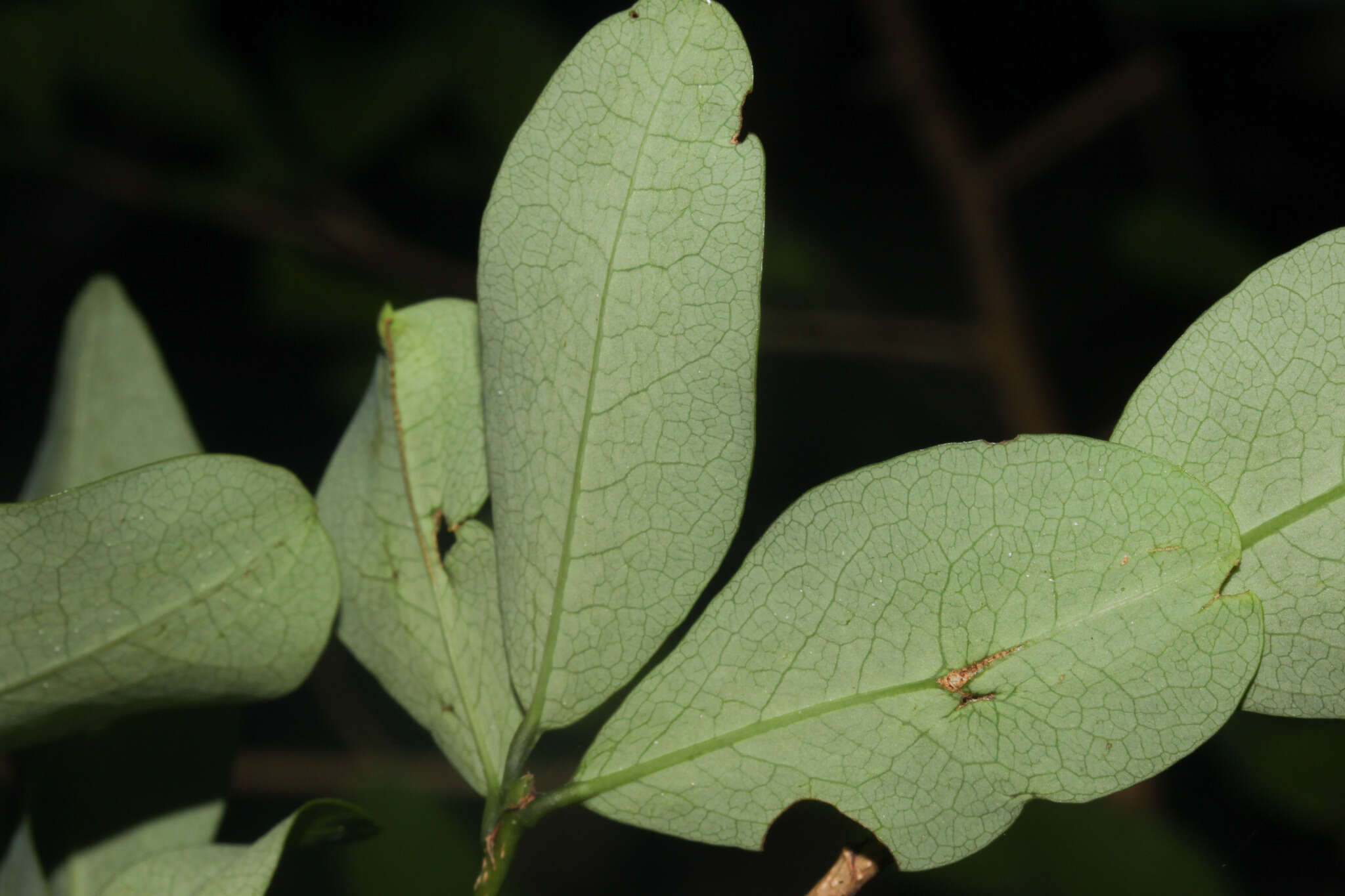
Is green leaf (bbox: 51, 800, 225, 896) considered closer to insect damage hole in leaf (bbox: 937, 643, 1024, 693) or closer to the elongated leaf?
the elongated leaf

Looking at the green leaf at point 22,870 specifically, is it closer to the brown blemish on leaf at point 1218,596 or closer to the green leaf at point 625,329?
the green leaf at point 625,329

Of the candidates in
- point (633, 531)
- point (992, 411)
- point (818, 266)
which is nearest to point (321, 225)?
point (818, 266)

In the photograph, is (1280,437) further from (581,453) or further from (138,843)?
(138,843)

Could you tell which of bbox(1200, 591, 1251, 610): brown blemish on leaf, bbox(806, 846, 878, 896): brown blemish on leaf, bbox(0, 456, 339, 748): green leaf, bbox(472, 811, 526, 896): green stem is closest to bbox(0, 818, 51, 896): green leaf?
bbox(0, 456, 339, 748): green leaf

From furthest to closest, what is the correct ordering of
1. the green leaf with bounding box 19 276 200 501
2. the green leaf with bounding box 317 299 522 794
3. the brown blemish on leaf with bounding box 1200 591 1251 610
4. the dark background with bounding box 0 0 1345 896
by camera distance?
the dark background with bounding box 0 0 1345 896 < the green leaf with bounding box 19 276 200 501 < the green leaf with bounding box 317 299 522 794 < the brown blemish on leaf with bounding box 1200 591 1251 610

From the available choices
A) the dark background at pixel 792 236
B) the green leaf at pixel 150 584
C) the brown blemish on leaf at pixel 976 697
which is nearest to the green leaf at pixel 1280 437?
the brown blemish on leaf at pixel 976 697

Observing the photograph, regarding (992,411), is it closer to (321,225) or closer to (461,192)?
(461,192)
